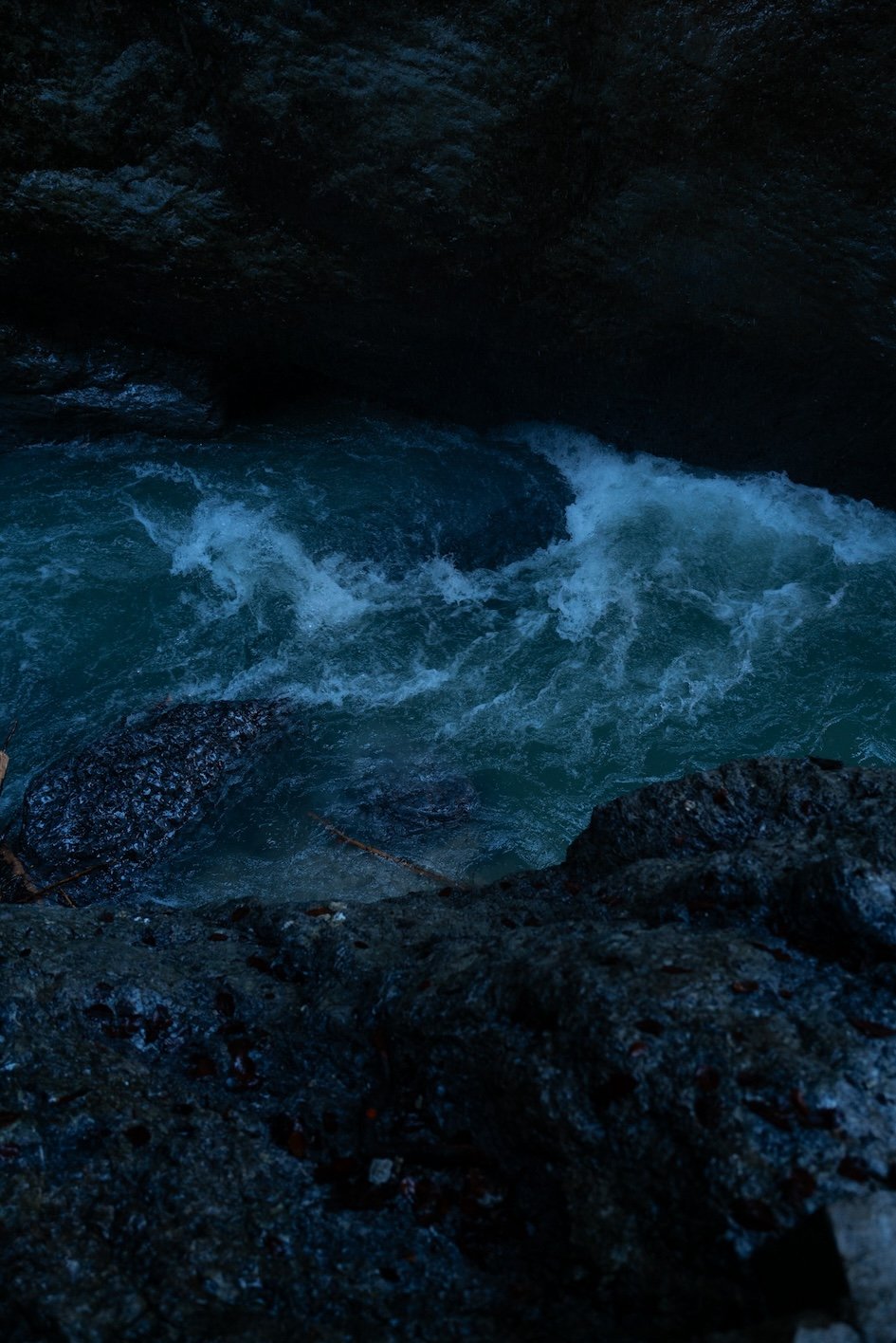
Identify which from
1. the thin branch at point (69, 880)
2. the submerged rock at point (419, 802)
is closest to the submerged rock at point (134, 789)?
the thin branch at point (69, 880)

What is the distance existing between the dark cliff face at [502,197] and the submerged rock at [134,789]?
352cm

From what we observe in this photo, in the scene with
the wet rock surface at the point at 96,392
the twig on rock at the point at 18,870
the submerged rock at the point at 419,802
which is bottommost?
the twig on rock at the point at 18,870

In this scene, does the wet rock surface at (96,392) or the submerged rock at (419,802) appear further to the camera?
the wet rock surface at (96,392)

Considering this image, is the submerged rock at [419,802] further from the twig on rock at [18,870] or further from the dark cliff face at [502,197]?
the dark cliff face at [502,197]

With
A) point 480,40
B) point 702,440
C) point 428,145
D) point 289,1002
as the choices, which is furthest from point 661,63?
point 289,1002

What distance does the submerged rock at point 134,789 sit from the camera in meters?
5.14

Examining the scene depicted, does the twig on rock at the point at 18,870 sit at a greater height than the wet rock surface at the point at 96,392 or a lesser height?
lesser

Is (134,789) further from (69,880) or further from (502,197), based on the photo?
(502,197)

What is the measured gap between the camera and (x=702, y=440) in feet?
25.3

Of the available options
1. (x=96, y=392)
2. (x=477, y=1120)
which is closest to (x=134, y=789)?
(x=477, y=1120)

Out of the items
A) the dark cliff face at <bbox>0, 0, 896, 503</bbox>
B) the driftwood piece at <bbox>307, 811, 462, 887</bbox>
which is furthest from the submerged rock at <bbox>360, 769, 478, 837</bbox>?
the dark cliff face at <bbox>0, 0, 896, 503</bbox>

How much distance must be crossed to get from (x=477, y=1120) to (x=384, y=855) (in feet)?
10.2

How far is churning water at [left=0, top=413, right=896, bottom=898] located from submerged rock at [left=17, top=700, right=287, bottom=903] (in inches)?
7.9

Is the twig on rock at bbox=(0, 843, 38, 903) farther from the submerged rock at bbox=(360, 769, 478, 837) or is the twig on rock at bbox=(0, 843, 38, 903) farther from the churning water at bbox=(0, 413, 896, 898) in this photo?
the submerged rock at bbox=(360, 769, 478, 837)
